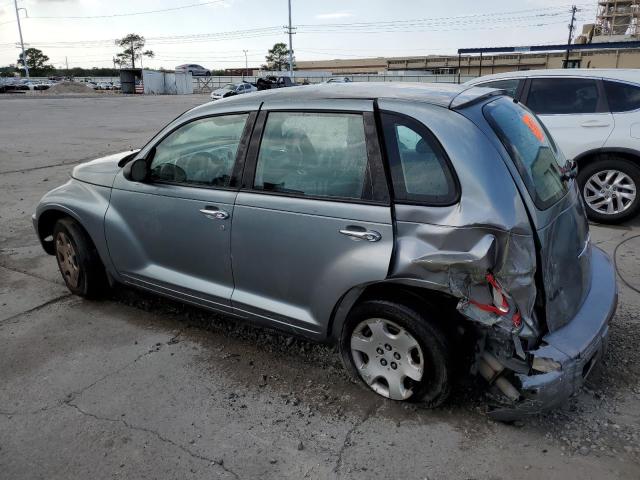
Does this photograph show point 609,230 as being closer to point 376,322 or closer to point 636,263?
point 636,263

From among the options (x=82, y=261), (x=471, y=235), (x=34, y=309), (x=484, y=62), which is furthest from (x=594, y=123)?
(x=484, y=62)

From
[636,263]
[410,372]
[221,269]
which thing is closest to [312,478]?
[410,372]

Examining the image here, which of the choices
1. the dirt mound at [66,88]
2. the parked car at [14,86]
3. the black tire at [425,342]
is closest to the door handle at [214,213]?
the black tire at [425,342]

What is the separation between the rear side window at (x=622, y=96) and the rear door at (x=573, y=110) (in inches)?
2.9

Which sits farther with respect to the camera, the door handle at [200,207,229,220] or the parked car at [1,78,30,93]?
the parked car at [1,78,30,93]

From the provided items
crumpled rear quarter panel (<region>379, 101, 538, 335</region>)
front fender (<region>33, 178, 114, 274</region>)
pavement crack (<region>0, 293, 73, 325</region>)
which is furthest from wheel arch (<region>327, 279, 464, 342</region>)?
pavement crack (<region>0, 293, 73, 325</region>)

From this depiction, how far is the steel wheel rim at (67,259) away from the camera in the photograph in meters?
4.30

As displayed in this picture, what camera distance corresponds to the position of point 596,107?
6270 mm

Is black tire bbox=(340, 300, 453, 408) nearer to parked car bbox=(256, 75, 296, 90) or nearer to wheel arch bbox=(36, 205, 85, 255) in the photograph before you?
wheel arch bbox=(36, 205, 85, 255)

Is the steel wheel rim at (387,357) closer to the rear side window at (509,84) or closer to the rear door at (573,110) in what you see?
the rear door at (573,110)

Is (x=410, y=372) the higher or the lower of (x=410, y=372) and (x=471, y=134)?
the lower

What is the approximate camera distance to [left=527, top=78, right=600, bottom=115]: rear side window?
6324 mm

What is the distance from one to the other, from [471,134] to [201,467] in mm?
2073

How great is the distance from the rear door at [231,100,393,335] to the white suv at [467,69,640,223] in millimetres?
4433
